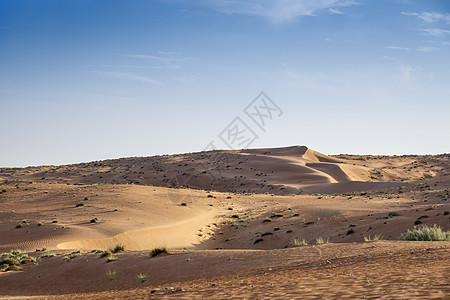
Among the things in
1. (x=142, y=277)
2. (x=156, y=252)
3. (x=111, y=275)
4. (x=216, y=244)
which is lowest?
(x=216, y=244)

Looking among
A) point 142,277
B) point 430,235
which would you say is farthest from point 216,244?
point 430,235

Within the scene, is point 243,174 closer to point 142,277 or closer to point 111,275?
point 111,275

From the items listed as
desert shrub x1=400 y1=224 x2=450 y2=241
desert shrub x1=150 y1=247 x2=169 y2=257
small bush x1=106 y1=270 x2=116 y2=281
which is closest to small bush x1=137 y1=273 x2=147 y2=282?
small bush x1=106 y1=270 x2=116 y2=281

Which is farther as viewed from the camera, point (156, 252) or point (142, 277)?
point (156, 252)

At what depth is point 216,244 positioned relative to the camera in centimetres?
2570

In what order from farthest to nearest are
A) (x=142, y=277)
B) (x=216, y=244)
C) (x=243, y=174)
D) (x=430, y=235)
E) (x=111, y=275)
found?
1. (x=243, y=174)
2. (x=216, y=244)
3. (x=430, y=235)
4. (x=111, y=275)
5. (x=142, y=277)

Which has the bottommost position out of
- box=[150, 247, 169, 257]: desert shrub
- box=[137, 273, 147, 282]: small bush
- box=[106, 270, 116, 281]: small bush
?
box=[106, 270, 116, 281]: small bush

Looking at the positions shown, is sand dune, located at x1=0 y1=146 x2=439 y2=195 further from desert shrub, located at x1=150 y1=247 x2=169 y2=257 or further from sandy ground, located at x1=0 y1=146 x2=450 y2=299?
desert shrub, located at x1=150 y1=247 x2=169 y2=257

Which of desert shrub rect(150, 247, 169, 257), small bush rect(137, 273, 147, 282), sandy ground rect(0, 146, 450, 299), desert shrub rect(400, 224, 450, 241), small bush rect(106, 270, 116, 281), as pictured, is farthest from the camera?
desert shrub rect(150, 247, 169, 257)

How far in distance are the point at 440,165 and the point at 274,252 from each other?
3459 inches

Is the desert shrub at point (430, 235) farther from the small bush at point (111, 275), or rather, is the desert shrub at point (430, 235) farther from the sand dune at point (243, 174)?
the sand dune at point (243, 174)

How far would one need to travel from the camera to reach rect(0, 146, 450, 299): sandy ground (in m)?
9.24

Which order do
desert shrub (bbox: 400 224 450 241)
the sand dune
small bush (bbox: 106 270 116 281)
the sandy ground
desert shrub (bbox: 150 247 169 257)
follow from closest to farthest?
the sandy ground < small bush (bbox: 106 270 116 281) < desert shrub (bbox: 400 224 450 241) < desert shrub (bbox: 150 247 169 257) < the sand dune

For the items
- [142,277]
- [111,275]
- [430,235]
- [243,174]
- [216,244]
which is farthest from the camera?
[243,174]
